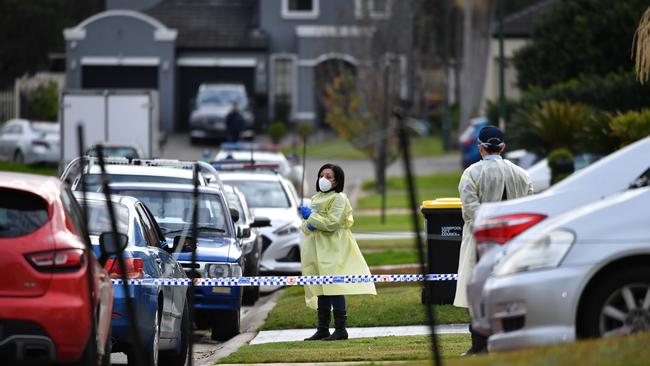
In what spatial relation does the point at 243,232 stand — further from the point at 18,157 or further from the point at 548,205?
the point at 18,157

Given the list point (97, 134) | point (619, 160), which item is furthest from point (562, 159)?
point (619, 160)

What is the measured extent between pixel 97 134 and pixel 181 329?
2397cm

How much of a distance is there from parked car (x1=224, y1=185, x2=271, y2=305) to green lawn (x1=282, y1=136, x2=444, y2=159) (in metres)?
28.4

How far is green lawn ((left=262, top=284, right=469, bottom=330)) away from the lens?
14.8m

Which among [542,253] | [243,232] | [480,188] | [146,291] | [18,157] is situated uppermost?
[542,253]

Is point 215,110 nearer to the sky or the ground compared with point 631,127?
nearer to the ground

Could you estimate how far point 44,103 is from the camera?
57531 millimetres

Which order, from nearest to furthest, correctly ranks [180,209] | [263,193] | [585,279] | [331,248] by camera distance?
[585,279], [331,248], [180,209], [263,193]

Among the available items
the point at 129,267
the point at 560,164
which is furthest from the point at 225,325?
the point at 560,164

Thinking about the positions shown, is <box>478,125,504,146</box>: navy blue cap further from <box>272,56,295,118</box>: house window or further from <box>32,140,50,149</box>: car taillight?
<box>272,56,295,118</box>: house window

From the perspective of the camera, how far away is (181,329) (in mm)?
12016

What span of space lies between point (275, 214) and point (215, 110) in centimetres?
3028

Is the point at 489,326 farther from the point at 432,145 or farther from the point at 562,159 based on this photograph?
the point at 432,145

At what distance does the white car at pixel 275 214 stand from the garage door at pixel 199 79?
36677 mm
